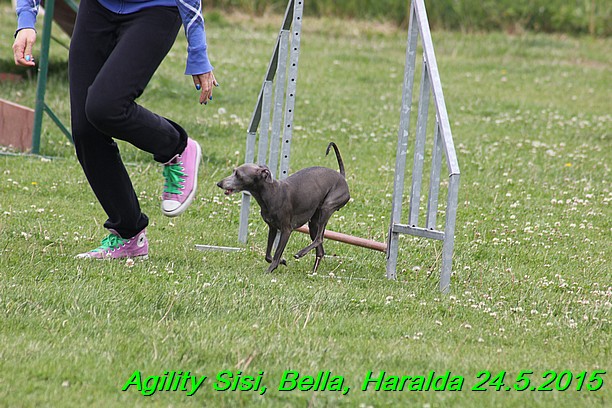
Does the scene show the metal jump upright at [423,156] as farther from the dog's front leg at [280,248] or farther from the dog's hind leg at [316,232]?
the dog's front leg at [280,248]

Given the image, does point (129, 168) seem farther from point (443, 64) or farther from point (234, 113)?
point (443, 64)

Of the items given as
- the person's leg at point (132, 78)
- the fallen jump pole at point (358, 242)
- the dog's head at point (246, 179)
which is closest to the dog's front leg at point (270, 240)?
the fallen jump pole at point (358, 242)

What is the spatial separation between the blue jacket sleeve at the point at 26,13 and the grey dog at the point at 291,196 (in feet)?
4.02

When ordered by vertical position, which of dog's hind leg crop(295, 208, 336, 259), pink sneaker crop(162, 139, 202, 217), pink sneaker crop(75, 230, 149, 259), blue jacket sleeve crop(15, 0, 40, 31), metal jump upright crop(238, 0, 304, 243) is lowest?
pink sneaker crop(75, 230, 149, 259)

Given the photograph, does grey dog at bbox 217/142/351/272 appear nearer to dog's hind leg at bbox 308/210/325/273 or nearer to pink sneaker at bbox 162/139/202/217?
dog's hind leg at bbox 308/210/325/273

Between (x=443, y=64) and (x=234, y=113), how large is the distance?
5.64 metres

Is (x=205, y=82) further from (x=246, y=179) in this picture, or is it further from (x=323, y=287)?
(x=323, y=287)

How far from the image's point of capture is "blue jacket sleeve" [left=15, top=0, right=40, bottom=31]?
4598 mm

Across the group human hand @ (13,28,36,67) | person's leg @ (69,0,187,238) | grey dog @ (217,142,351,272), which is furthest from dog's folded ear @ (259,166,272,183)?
human hand @ (13,28,36,67)

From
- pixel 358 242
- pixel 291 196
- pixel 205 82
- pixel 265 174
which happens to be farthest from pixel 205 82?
pixel 358 242

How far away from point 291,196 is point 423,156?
2.46 feet

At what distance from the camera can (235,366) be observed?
3502 millimetres

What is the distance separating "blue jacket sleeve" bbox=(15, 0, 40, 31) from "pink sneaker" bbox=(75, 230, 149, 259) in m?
1.21

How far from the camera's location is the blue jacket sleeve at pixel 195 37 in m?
4.54
